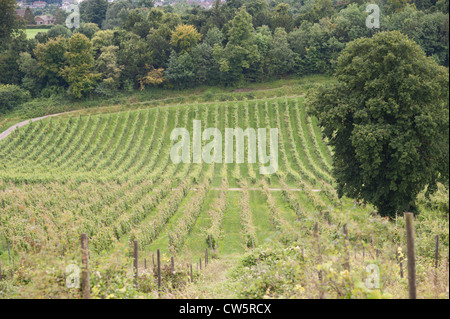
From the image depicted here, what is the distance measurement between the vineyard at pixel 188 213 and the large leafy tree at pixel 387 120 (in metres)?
1.20

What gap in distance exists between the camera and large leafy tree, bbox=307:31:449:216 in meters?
16.1

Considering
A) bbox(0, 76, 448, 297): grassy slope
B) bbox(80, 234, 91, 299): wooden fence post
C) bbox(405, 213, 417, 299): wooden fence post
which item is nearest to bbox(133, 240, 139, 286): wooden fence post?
bbox(0, 76, 448, 297): grassy slope

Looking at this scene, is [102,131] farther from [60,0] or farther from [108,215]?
[60,0]

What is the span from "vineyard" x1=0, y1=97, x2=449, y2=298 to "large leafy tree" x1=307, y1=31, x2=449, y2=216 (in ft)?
3.94

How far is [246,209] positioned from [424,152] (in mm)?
8890

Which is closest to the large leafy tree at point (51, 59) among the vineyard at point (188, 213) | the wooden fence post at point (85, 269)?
the vineyard at point (188, 213)

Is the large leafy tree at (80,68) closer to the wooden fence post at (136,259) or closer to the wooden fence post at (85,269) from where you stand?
the wooden fence post at (136,259)

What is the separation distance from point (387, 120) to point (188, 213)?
10.2 m

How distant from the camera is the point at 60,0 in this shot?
112688 millimetres

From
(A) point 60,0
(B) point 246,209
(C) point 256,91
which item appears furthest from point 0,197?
(A) point 60,0

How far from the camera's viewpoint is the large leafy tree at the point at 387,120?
52.7 feet

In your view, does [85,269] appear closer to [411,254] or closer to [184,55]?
[411,254]

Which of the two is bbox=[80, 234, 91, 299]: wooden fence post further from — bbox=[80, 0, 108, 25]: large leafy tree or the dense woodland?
bbox=[80, 0, 108, 25]: large leafy tree

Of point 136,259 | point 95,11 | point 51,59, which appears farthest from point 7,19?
point 136,259
